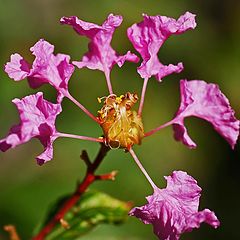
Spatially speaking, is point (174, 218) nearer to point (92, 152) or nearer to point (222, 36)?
point (92, 152)

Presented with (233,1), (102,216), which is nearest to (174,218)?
(102,216)

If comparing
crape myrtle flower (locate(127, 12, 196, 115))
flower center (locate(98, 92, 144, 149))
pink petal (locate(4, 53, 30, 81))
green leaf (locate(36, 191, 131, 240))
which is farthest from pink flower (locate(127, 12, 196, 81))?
green leaf (locate(36, 191, 131, 240))

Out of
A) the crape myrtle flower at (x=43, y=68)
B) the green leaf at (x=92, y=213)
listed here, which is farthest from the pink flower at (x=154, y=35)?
the green leaf at (x=92, y=213)

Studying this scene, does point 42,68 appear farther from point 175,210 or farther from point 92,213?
point 92,213

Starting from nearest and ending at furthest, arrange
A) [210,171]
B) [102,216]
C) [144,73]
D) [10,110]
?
1. [144,73]
2. [102,216]
3. [10,110]
4. [210,171]

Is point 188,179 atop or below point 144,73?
below

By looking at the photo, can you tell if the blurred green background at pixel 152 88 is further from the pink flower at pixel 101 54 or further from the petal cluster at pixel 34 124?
the petal cluster at pixel 34 124
